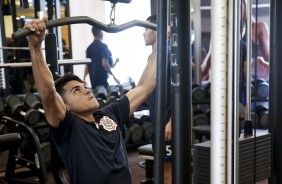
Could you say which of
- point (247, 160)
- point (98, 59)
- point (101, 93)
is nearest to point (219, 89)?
point (247, 160)

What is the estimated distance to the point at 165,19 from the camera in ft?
2.44

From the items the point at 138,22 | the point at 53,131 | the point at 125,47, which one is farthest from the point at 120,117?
Answer: the point at 125,47

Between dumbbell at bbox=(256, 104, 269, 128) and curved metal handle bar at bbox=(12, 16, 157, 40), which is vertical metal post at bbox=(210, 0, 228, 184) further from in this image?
dumbbell at bbox=(256, 104, 269, 128)

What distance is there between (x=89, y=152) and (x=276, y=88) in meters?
1.03

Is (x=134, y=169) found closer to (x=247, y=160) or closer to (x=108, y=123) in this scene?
(x=108, y=123)

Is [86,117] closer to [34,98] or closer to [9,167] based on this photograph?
[9,167]

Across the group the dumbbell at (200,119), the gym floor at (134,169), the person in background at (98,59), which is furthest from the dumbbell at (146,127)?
the person in background at (98,59)

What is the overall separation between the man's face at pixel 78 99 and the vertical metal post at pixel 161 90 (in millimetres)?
1172

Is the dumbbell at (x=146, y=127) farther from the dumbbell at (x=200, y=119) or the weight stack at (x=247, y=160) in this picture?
the weight stack at (x=247, y=160)

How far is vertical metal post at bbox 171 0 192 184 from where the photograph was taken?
777 millimetres

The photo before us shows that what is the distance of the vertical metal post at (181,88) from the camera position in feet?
2.55

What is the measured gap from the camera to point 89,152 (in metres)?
1.80

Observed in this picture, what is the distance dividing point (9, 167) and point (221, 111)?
9.29 feet

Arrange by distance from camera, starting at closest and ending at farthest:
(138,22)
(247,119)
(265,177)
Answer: (265,177) < (247,119) < (138,22)
